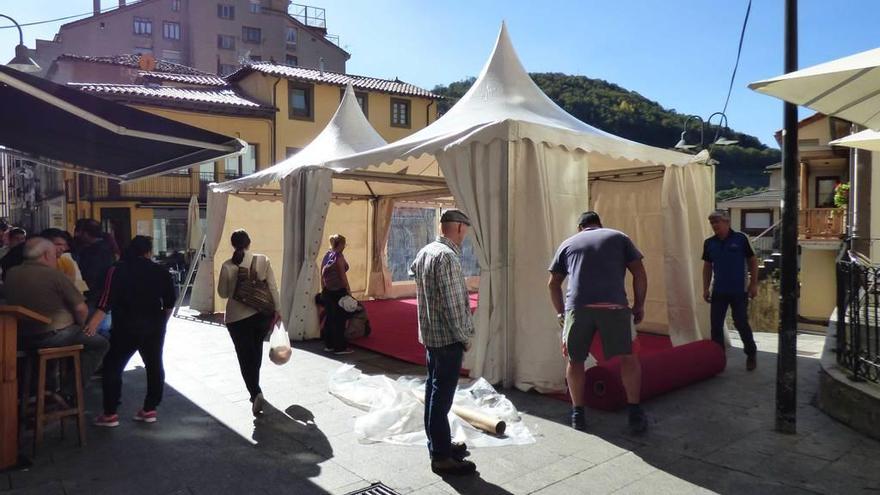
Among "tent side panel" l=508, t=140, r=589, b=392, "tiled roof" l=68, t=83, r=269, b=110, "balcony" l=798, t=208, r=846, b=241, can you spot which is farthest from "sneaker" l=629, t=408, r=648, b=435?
"tiled roof" l=68, t=83, r=269, b=110

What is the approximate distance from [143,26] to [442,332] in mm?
44254

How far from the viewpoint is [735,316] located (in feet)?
19.3

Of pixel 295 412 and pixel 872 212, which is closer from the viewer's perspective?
pixel 295 412

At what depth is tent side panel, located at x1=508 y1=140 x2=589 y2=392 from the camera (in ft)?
17.2

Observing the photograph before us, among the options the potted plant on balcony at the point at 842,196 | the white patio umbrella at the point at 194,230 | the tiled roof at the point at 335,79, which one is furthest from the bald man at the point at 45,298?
the tiled roof at the point at 335,79

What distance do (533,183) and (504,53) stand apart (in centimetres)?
276

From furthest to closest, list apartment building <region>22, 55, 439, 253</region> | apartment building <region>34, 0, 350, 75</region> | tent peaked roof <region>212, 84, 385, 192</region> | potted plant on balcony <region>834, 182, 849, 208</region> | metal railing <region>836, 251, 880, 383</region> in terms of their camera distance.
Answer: apartment building <region>34, 0, 350, 75</region> < apartment building <region>22, 55, 439, 253</region> < potted plant on balcony <region>834, 182, 849, 208</region> < tent peaked roof <region>212, 84, 385, 192</region> < metal railing <region>836, 251, 880, 383</region>

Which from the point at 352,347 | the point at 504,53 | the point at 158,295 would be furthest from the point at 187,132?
the point at 504,53

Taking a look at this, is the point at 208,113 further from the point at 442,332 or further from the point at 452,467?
the point at 452,467

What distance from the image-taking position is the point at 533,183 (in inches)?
213

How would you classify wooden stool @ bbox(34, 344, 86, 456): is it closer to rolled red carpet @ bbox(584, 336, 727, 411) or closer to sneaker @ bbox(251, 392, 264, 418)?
sneaker @ bbox(251, 392, 264, 418)

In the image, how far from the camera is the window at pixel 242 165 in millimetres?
23984

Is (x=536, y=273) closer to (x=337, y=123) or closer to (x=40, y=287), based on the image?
(x=40, y=287)

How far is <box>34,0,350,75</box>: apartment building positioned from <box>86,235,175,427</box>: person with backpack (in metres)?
37.2
